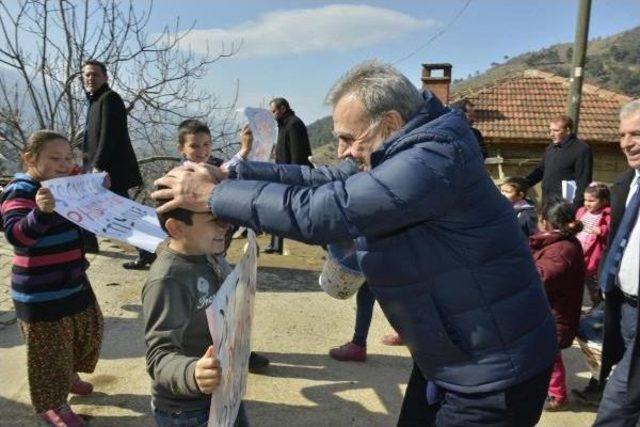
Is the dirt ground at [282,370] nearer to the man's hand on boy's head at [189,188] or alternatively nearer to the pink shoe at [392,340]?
the pink shoe at [392,340]

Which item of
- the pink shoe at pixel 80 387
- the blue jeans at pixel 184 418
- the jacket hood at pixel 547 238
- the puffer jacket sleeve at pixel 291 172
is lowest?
the pink shoe at pixel 80 387

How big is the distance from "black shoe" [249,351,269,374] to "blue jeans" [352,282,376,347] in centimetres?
71

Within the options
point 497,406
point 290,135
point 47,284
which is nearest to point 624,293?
point 497,406

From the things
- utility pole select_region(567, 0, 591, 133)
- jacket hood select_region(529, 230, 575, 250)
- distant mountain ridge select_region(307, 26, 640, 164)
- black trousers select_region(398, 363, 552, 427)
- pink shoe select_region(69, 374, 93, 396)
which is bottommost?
pink shoe select_region(69, 374, 93, 396)

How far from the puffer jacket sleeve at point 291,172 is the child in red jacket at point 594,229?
355 centimetres

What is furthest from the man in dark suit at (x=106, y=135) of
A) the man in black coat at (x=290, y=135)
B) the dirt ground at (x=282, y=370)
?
the man in black coat at (x=290, y=135)

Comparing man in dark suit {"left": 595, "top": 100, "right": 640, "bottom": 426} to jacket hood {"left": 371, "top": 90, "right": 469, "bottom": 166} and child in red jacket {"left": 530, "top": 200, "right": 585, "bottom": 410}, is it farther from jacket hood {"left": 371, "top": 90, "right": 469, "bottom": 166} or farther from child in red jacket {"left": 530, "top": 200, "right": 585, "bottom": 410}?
jacket hood {"left": 371, "top": 90, "right": 469, "bottom": 166}

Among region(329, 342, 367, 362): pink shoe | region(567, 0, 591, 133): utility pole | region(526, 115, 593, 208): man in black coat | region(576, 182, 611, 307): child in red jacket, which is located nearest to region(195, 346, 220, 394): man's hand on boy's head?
region(329, 342, 367, 362): pink shoe

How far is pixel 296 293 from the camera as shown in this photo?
18.1 ft

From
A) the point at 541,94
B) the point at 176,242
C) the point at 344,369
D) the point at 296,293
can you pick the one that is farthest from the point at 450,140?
the point at 541,94

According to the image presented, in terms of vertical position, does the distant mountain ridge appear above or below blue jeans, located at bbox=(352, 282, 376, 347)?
above

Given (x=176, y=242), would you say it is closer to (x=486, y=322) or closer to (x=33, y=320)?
(x=486, y=322)

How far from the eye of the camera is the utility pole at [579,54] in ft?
30.0

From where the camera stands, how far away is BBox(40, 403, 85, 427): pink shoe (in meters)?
2.95
